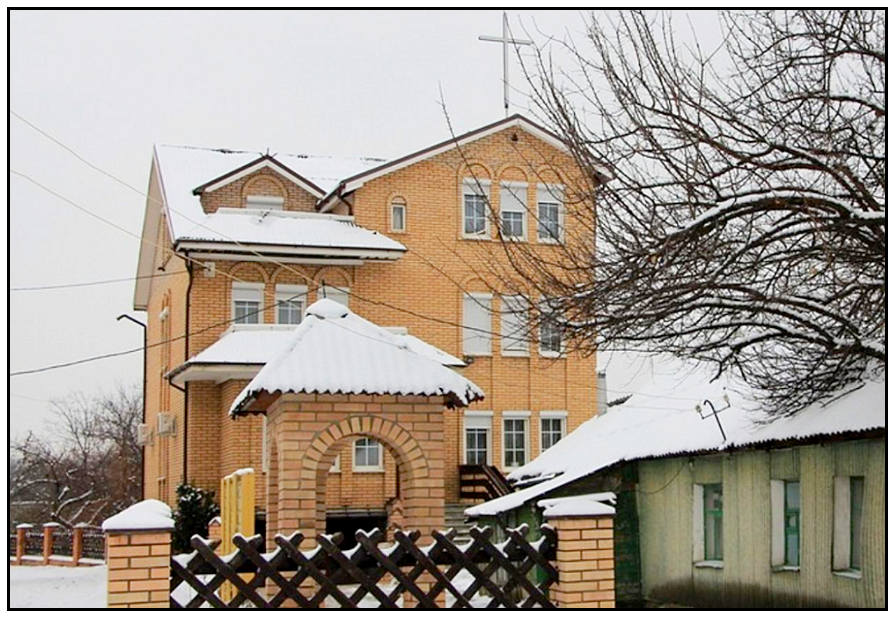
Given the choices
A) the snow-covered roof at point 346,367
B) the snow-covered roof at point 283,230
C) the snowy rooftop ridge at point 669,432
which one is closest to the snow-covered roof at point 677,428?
the snowy rooftop ridge at point 669,432

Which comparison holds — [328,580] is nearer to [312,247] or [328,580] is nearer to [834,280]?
[834,280]

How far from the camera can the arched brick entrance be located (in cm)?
1203

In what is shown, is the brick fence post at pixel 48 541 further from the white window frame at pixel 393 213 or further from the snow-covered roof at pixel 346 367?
the snow-covered roof at pixel 346 367

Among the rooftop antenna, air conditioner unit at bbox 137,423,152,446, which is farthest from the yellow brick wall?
the rooftop antenna

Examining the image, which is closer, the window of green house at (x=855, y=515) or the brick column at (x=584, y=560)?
the brick column at (x=584, y=560)

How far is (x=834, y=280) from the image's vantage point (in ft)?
38.2

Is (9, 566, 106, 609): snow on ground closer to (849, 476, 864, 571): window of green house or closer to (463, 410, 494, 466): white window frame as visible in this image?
(463, 410, 494, 466): white window frame

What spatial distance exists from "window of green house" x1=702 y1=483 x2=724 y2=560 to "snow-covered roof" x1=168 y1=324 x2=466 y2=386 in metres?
7.80

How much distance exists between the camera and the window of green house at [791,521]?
14.9 metres

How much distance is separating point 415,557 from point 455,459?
18814 millimetres

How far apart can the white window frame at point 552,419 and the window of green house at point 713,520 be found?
1174 cm

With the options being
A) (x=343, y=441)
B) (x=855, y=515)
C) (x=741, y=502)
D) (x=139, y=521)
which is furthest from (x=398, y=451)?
(x=741, y=502)

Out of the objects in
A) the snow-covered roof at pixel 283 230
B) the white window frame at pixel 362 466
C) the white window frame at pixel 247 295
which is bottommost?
the white window frame at pixel 362 466

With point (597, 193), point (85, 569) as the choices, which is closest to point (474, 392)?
point (597, 193)
